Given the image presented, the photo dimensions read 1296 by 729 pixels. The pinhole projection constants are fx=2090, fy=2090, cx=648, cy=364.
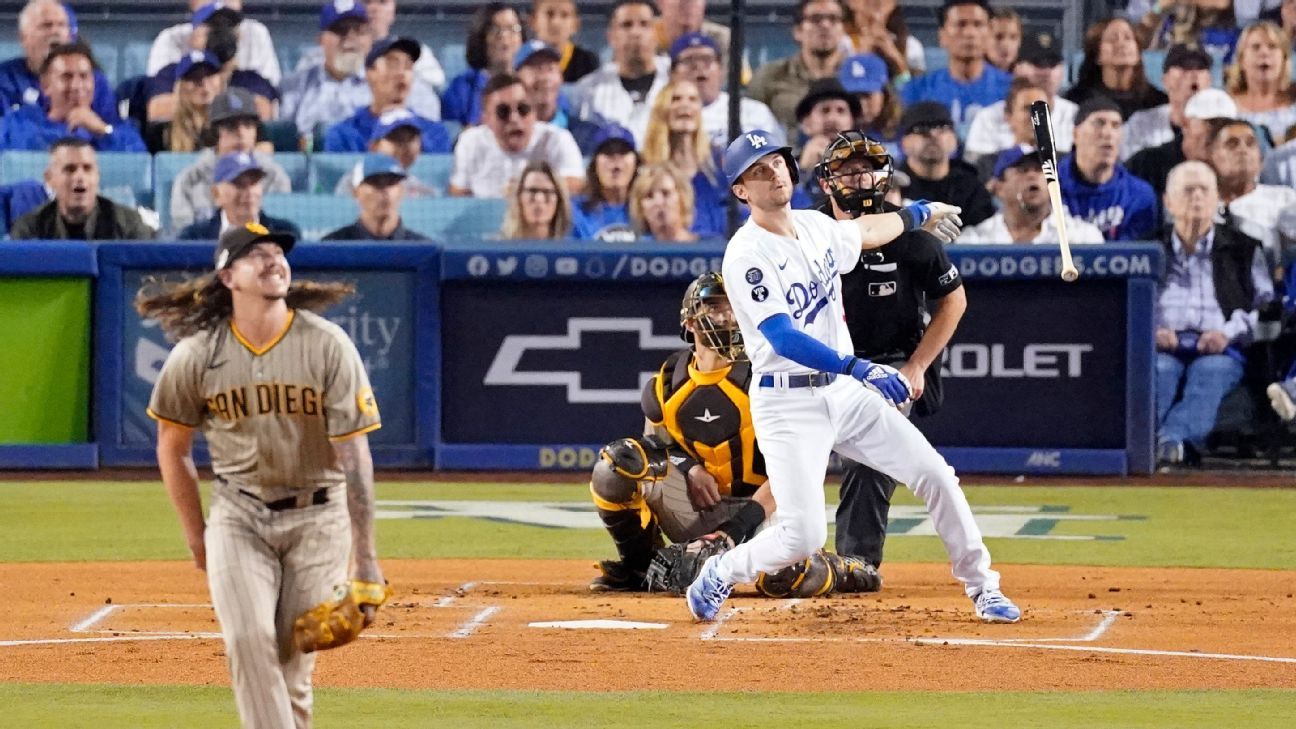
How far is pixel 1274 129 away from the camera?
14.9m

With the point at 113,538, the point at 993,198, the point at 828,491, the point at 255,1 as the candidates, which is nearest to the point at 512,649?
the point at 113,538

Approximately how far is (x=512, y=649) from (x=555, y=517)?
459 centimetres

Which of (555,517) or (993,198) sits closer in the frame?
(555,517)

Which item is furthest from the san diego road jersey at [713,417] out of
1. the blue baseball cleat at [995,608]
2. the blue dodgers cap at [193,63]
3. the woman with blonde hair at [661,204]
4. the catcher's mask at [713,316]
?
the blue dodgers cap at [193,63]

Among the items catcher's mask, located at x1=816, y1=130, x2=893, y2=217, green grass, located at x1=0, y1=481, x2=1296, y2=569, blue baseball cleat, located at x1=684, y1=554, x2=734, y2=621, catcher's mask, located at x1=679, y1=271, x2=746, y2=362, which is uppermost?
catcher's mask, located at x1=816, y1=130, x2=893, y2=217

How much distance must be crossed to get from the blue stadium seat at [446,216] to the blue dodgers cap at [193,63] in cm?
186

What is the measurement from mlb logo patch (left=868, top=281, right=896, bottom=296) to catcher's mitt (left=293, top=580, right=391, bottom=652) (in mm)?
3927

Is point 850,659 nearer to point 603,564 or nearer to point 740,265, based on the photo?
point 740,265

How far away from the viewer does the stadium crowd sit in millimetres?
13672

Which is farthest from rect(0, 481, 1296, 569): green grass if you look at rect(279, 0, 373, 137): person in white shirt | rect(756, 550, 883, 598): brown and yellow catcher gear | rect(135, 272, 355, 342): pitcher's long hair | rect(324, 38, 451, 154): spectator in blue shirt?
rect(135, 272, 355, 342): pitcher's long hair

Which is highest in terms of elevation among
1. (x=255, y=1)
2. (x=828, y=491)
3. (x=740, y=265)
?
(x=255, y=1)

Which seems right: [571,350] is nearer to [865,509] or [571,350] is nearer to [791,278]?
[865,509]

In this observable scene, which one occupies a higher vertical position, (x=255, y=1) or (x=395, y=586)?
(x=255, y=1)

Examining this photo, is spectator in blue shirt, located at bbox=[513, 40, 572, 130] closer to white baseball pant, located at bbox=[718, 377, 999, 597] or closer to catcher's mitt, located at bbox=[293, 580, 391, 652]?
white baseball pant, located at bbox=[718, 377, 999, 597]
